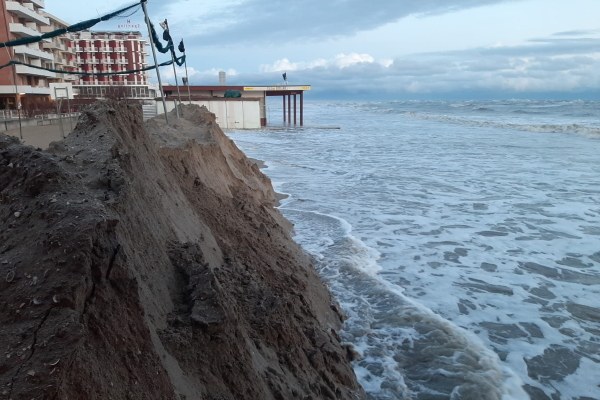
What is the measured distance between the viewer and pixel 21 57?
5253cm

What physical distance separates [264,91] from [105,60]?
45.0 metres

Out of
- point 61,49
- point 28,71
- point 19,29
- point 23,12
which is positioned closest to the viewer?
point 19,29

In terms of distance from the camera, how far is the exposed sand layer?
98.2 inches

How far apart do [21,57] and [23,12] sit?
14.3ft

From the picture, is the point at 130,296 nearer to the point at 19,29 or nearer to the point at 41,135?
the point at 41,135

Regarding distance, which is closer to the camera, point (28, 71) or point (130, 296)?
point (130, 296)

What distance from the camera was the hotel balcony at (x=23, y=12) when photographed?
49469mm

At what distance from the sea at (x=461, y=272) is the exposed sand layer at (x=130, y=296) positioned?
92 cm

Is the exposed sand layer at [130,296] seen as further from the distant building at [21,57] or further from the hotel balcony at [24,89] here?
the hotel balcony at [24,89]

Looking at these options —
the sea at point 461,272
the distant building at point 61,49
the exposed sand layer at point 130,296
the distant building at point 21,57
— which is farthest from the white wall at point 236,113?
the exposed sand layer at point 130,296

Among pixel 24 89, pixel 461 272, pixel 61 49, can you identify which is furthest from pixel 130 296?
pixel 61 49

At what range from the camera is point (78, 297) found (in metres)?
2.60

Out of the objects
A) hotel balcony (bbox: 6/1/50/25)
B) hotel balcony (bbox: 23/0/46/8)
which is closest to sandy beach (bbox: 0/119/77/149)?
hotel balcony (bbox: 6/1/50/25)

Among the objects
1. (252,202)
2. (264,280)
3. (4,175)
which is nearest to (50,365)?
(4,175)
